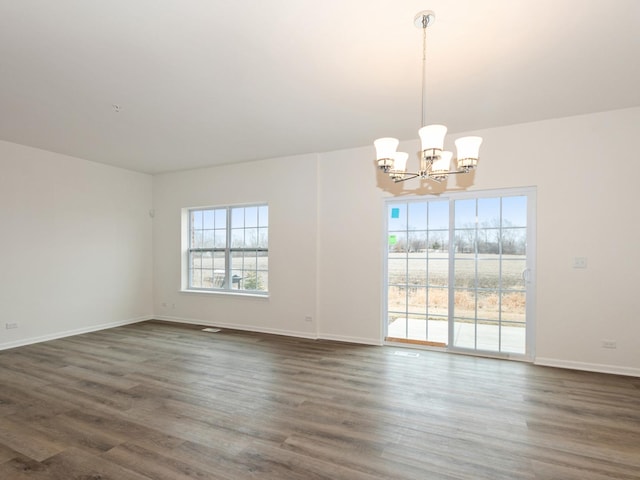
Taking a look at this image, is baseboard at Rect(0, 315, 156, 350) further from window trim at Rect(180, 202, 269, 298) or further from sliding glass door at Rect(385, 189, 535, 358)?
sliding glass door at Rect(385, 189, 535, 358)

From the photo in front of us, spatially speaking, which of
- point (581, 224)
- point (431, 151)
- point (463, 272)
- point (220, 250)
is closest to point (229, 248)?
point (220, 250)

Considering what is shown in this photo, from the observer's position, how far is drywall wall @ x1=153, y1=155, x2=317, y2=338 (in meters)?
5.25

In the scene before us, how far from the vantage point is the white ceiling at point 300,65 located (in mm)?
2143

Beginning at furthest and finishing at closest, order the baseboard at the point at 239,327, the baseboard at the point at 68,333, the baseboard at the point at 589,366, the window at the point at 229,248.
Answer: the window at the point at 229,248, the baseboard at the point at 239,327, the baseboard at the point at 68,333, the baseboard at the point at 589,366

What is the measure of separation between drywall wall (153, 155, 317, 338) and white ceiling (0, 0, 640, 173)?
1.21 metres

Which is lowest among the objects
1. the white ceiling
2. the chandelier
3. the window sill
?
the window sill

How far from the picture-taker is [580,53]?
256cm

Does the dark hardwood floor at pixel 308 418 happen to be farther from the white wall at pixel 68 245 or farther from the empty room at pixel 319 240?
the white wall at pixel 68 245

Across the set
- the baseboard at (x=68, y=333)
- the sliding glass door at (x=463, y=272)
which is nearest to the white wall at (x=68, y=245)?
the baseboard at (x=68, y=333)

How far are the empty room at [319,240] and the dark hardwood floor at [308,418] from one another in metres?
0.03

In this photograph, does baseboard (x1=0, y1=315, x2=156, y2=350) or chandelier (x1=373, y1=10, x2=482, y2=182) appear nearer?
chandelier (x1=373, y1=10, x2=482, y2=182)

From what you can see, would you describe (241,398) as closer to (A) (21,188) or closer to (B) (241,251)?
(B) (241,251)

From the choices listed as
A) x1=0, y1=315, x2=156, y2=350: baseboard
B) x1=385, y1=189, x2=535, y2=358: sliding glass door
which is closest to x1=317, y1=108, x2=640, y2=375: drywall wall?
x1=385, y1=189, x2=535, y2=358: sliding glass door

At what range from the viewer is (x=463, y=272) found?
14.5 feet
